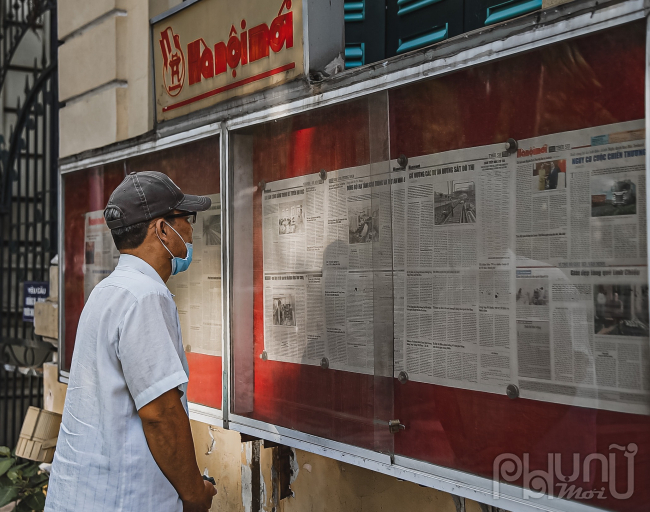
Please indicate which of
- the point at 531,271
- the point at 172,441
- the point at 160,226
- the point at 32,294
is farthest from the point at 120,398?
the point at 32,294

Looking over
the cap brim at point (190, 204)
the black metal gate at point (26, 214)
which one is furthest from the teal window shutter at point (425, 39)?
the black metal gate at point (26, 214)

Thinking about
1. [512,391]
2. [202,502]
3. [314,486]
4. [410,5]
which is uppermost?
[410,5]

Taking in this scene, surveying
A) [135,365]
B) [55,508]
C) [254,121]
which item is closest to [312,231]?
[254,121]

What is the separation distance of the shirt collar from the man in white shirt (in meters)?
0.05

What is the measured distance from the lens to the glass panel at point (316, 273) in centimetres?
263

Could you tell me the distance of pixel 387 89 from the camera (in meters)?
2.55

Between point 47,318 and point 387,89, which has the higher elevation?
point 387,89

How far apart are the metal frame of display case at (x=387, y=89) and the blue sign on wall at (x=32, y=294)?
1983 mm

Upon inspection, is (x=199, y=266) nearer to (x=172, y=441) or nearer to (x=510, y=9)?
(x=172, y=441)

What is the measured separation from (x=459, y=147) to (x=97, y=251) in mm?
2881

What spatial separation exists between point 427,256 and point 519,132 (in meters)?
0.54

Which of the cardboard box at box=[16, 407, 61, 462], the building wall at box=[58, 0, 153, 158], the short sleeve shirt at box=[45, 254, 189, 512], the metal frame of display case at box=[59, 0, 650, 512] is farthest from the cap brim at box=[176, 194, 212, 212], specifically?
the cardboard box at box=[16, 407, 61, 462]

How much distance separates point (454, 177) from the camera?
234 cm

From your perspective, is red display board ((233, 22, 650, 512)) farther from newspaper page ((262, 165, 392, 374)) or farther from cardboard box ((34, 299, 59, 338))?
cardboard box ((34, 299, 59, 338))
